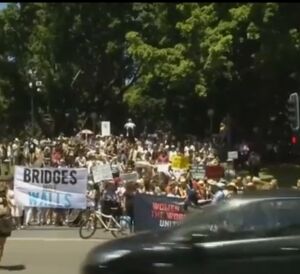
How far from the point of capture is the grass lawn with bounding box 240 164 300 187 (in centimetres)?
3990

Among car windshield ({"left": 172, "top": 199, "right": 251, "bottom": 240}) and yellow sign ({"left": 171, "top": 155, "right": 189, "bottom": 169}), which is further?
yellow sign ({"left": 171, "top": 155, "right": 189, "bottom": 169})

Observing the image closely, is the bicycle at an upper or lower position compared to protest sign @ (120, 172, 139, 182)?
lower

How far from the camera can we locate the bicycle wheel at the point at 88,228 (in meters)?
22.5

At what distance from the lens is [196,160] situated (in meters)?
34.8

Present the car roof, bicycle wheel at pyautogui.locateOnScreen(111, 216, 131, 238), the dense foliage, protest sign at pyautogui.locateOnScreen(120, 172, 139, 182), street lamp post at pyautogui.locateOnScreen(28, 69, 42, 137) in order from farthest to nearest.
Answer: street lamp post at pyautogui.locateOnScreen(28, 69, 42, 137)
the dense foliage
protest sign at pyautogui.locateOnScreen(120, 172, 139, 182)
bicycle wheel at pyautogui.locateOnScreen(111, 216, 131, 238)
the car roof

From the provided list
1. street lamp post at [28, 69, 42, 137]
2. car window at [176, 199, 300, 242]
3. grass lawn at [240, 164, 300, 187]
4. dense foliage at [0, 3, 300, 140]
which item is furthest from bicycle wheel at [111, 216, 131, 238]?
street lamp post at [28, 69, 42, 137]

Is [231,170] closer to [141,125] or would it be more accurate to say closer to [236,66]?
[236,66]

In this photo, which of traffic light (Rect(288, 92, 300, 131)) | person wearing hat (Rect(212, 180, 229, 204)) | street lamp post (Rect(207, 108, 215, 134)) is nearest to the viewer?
traffic light (Rect(288, 92, 300, 131))

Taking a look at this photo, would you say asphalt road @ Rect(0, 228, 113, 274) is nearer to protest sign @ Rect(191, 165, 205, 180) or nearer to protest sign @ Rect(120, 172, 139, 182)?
protest sign @ Rect(120, 172, 139, 182)

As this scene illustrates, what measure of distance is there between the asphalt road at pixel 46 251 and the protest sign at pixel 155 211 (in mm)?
1008

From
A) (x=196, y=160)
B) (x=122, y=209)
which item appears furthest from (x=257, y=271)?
(x=196, y=160)

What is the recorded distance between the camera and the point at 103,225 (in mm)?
22875

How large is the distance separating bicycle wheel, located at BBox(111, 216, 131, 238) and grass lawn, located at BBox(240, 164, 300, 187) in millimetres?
16150

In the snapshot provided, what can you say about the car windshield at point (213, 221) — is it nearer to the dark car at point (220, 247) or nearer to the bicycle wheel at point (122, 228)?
the dark car at point (220, 247)
